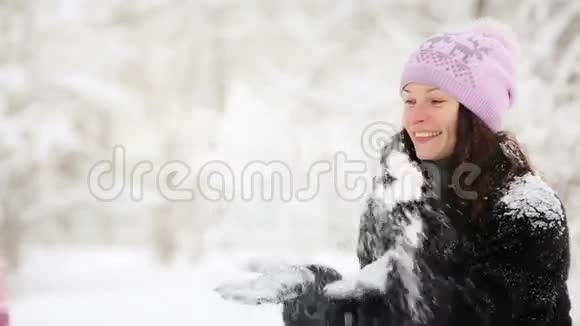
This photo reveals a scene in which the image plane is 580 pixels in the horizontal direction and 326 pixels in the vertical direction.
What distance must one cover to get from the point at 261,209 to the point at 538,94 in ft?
3.54

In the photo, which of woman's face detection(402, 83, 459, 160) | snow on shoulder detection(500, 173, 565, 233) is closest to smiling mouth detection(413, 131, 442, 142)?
woman's face detection(402, 83, 459, 160)

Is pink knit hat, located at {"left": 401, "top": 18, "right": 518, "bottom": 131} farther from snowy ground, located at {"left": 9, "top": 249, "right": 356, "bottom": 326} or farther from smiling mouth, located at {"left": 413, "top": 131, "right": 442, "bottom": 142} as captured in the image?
snowy ground, located at {"left": 9, "top": 249, "right": 356, "bottom": 326}

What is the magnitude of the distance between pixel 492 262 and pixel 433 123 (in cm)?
18

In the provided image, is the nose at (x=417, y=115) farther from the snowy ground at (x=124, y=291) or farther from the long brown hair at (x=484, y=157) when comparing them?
the snowy ground at (x=124, y=291)

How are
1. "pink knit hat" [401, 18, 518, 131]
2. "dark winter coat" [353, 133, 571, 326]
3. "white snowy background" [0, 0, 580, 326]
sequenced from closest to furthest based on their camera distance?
"dark winter coat" [353, 133, 571, 326]
"pink knit hat" [401, 18, 518, 131]
"white snowy background" [0, 0, 580, 326]

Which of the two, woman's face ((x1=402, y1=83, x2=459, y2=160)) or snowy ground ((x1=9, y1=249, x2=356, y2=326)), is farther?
snowy ground ((x1=9, y1=249, x2=356, y2=326))

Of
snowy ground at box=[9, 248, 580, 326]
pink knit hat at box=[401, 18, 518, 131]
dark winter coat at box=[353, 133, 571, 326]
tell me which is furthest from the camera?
snowy ground at box=[9, 248, 580, 326]

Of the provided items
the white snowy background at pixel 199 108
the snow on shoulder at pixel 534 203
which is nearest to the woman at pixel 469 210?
the snow on shoulder at pixel 534 203

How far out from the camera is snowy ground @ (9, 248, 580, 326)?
1.80 meters

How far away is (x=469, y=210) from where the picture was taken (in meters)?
0.70

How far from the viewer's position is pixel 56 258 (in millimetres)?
2307

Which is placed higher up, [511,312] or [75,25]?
[75,25]

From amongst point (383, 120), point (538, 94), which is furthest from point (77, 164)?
point (538, 94)

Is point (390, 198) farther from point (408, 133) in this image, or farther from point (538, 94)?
point (538, 94)
